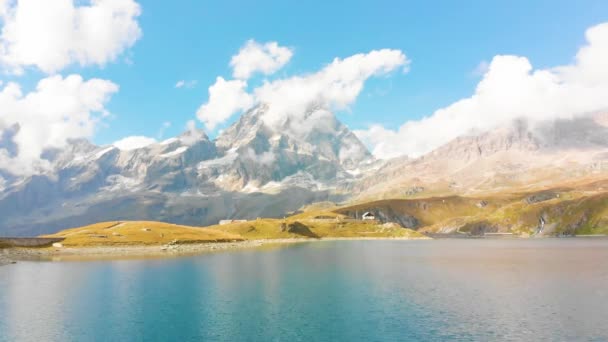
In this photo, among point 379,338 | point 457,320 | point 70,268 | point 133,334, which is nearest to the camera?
point 379,338

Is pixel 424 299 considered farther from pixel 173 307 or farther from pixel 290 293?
pixel 173 307

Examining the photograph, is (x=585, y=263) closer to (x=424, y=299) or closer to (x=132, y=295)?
(x=424, y=299)

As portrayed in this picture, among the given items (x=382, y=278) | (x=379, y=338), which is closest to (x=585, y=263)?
(x=382, y=278)

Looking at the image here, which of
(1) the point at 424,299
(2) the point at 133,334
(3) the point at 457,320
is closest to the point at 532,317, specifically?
(3) the point at 457,320

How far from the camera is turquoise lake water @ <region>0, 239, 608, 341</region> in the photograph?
68000mm

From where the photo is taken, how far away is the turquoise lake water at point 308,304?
6800cm

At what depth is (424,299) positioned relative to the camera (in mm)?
90938

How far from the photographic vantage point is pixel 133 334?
69000 millimetres

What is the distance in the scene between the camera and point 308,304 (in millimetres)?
88812

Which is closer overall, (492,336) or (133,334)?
(492,336)

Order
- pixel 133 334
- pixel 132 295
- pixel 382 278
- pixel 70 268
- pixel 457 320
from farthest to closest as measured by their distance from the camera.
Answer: pixel 70 268, pixel 382 278, pixel 132 295, pixel 457 320, pixel 133 334

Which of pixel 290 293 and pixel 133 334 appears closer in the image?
pixel 133 334

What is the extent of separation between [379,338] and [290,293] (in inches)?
1581

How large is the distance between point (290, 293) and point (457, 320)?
1550 inches
